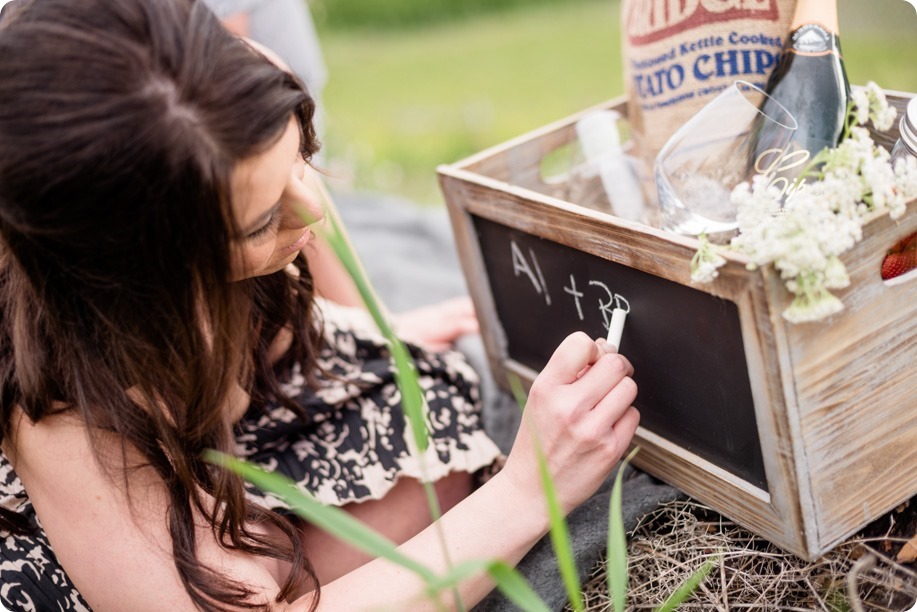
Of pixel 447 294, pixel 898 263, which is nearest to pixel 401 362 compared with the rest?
pixel 898 263

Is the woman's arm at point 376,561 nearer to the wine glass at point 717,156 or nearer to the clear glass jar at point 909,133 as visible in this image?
the wine glass at point 717,156

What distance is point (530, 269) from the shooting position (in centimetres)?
115

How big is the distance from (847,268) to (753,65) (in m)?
0.39

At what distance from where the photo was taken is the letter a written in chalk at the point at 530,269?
114 cm

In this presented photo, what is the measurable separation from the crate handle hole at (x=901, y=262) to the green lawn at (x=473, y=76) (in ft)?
3.63

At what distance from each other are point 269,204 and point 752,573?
0.65 m

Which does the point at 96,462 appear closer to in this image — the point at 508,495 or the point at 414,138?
the point at 508,495

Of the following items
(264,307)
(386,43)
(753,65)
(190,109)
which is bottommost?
(386,43)

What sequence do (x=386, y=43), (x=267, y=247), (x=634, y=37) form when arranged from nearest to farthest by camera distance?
1. (x=267, y=247)
2. (x=634, y=37)
3. (x=386, y=43)

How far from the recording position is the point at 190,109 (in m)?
0.77

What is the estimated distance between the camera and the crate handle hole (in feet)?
2.79

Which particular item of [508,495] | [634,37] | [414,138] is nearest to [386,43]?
[414,138]

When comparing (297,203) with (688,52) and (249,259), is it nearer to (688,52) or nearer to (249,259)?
(249,259)

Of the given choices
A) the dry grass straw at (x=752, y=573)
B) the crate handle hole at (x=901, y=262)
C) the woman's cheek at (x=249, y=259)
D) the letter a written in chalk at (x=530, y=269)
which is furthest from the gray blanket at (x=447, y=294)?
the woman's cheek at (x=249, y=259)
